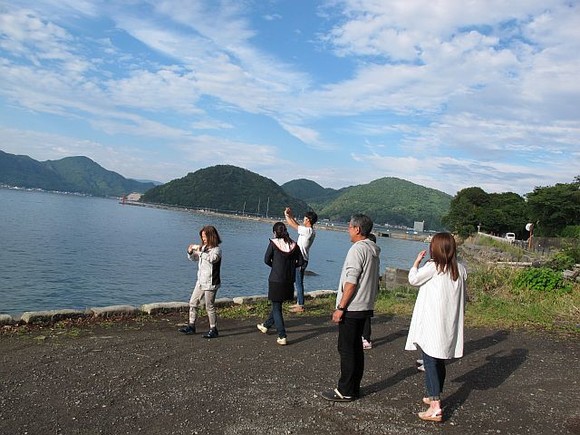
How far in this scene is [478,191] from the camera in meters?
84.4

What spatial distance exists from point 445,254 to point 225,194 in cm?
17438

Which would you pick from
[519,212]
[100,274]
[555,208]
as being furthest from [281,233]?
[519,212]

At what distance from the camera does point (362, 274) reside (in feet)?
14.5

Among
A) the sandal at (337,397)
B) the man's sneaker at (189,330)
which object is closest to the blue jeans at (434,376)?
the sandal at (337,397)

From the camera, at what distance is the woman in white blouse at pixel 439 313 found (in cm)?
411

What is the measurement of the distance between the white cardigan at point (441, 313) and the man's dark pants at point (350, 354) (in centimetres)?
57

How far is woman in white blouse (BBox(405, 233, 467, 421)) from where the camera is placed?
411 cm

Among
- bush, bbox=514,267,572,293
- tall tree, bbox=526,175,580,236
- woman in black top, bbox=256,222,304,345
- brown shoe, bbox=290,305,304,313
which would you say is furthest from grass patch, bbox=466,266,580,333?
tall tree, bbox=526,175,580,236

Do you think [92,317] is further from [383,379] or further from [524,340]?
[524,340]

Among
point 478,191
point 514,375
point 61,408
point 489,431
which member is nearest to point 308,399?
point 489,431

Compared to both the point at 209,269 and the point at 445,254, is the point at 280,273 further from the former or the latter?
the point at 445,254

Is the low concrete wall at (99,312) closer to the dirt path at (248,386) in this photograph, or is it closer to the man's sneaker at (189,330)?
the dirt path at (248,386)

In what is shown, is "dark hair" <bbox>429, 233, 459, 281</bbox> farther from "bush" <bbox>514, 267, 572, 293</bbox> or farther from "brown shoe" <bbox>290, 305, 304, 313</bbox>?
"bush" <bbox>514, 267, 572, 293</bbox>

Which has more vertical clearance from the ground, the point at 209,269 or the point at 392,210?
the point at 392,210
